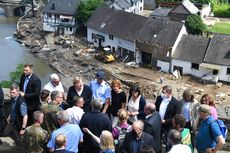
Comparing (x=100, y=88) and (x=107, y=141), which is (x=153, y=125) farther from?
(x=100, y=88)

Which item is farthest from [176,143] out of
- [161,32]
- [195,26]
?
[195,26]

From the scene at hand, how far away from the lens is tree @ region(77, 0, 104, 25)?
2039 inches

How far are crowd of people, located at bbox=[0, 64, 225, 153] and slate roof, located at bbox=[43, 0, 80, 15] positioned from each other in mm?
44943

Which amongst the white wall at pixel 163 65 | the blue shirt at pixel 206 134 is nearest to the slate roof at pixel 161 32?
the white wall at pixel 163 65

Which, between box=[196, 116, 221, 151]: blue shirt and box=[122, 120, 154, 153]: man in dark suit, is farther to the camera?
box=[196, 116, 221, 151]: blue shirt

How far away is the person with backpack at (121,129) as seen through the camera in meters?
8.11

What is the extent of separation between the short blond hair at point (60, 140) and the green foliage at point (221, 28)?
144ft

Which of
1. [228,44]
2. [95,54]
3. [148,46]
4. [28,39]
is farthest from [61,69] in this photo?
[228,44]

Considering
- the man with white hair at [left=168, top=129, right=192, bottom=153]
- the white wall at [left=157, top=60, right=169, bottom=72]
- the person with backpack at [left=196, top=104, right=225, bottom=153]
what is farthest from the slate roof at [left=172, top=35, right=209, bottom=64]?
the man with white hair at [left=168, top=129, right=192, bottom=153]

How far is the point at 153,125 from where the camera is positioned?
8.28 m

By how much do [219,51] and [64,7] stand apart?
23640mm

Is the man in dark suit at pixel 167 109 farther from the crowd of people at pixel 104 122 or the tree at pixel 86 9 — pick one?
the tree at pixel 86 9

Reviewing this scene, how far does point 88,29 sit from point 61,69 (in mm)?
8814

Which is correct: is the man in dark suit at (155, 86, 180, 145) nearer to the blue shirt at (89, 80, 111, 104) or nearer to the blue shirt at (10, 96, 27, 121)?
the blue shirt at (89, 80, 111, 104)
